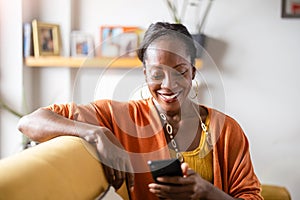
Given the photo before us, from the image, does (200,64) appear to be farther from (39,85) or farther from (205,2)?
(39,85)

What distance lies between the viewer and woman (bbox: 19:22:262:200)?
1.38 metres

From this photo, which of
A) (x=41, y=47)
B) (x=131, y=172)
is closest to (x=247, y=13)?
(x=41, y=47)

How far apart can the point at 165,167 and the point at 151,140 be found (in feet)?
1.09

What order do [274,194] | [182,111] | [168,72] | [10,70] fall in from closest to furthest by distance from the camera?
[168,72]
[182,111]
[274,194]
[10,70]

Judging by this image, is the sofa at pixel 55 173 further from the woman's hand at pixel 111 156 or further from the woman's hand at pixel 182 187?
the woman's hand at pixel 182 187

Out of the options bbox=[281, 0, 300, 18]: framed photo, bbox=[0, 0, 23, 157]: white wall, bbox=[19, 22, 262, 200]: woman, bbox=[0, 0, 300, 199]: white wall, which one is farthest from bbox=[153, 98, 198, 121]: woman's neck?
bbox=[0, 0, 23, 157]: white wall

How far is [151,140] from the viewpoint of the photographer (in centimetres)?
150

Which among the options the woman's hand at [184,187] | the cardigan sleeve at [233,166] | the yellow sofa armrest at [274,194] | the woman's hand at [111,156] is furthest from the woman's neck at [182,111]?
the yellow sofa armrest at [274,194]

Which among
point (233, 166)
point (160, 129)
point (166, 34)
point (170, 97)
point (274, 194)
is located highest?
point (166, 34)

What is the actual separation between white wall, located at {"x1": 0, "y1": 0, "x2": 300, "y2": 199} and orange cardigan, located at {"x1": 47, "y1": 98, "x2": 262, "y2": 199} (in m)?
1.09

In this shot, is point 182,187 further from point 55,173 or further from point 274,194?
point 274,194

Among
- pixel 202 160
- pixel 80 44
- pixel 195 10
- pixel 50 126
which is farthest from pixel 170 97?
pixel 80 44

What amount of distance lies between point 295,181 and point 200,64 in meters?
0.87

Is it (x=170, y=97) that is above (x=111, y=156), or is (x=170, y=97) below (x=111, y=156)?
above
